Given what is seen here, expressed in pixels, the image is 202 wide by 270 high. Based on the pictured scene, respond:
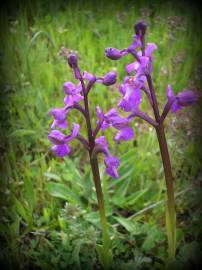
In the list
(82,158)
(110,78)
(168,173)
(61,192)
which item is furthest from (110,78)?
(82,158)

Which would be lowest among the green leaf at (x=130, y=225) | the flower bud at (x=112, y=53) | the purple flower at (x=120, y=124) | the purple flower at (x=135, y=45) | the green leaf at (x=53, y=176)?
the green leaf at (x=130, y=225)

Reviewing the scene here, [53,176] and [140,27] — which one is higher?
[140,27]

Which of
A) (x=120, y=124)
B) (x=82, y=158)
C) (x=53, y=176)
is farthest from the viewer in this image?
(x=82, y=158)

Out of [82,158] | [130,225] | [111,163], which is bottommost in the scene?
[130,225]

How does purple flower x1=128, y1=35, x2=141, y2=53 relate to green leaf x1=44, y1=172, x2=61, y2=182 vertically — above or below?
above

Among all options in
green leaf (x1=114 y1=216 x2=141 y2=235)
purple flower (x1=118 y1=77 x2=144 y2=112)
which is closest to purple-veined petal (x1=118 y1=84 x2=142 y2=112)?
purple flower (x1=118 y1=77 x2=144 y2=112)

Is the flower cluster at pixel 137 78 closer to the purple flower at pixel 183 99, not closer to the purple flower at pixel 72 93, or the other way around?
the purple flower at pixel 183 99

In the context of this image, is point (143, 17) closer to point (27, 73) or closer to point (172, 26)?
Answer: point (172, 26)

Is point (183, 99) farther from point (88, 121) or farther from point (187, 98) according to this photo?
point (88, 121)

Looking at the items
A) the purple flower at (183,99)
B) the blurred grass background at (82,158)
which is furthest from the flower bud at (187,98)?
the blurred grass background at (82,158)

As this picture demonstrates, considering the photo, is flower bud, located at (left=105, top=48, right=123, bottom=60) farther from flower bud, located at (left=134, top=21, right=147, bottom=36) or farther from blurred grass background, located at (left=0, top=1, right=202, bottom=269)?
blurred grass background, located at (left=0, top=1, right=202, bottom=269)
